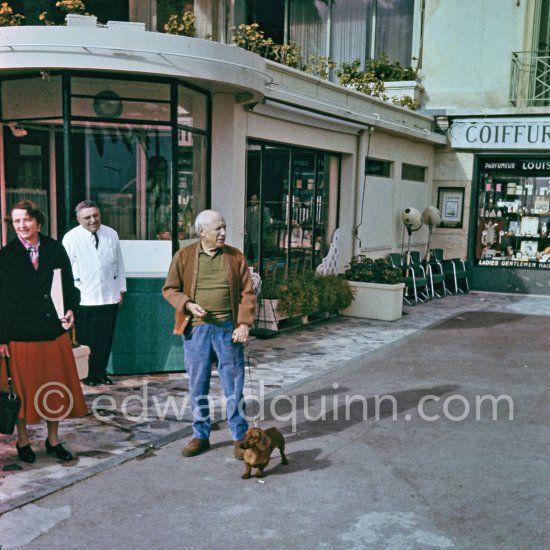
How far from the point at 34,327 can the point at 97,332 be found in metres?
2.40

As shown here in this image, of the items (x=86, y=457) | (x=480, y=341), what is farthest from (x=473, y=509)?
(x=480, y=341)

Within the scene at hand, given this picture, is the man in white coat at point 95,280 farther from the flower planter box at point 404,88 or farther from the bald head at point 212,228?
the flower planter box at point 404,88

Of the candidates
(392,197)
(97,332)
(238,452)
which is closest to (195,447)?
(238,452)

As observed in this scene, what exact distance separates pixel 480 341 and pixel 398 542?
694 centimetres

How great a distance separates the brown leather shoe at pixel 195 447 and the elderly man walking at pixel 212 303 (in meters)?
0.30

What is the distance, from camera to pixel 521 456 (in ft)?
19.0

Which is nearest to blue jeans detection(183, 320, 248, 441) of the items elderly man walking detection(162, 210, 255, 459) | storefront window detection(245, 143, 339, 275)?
elderly man walking detection(162, 210, 255, 459)

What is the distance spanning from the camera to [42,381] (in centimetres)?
522

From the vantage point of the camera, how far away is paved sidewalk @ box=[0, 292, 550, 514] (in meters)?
5.22

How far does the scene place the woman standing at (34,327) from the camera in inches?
204

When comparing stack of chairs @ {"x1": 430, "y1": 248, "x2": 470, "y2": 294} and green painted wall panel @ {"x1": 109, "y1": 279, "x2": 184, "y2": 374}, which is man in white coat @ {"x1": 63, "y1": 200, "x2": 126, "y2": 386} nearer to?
green painted wall panel @ {"x1": 109, "y1": 279, "x2": 184, "y2": 374}

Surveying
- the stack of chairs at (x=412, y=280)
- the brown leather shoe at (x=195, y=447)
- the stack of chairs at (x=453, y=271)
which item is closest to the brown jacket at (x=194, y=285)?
the brown leather shoe at (x=195, y=447)

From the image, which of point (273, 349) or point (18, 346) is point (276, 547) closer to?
point (18, 346)

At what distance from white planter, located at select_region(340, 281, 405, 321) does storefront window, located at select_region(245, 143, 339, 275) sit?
103cm
